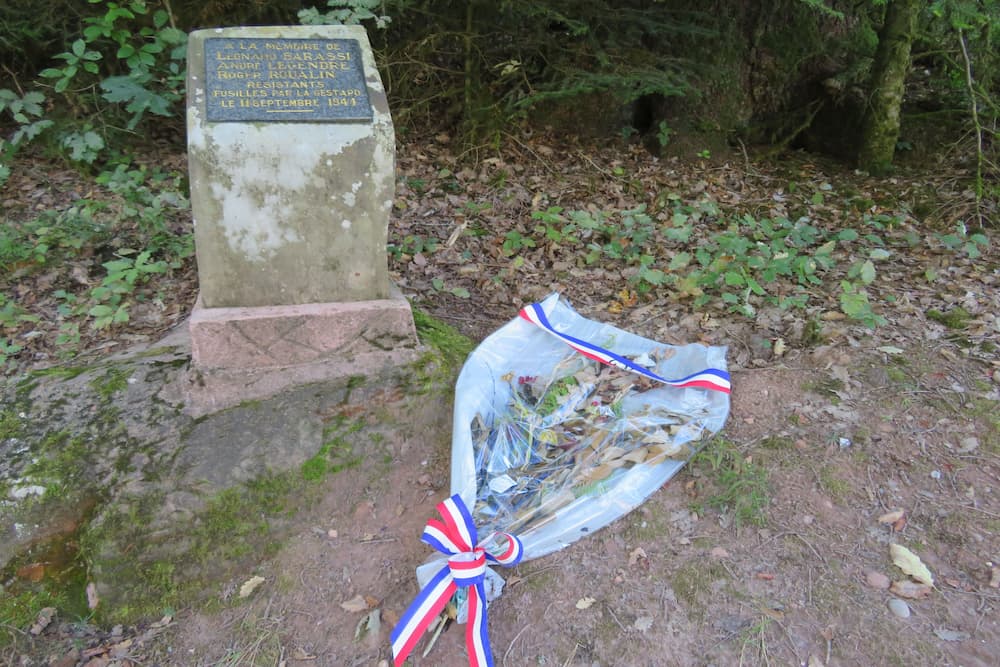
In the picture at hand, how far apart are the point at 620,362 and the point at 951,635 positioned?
5.25ft

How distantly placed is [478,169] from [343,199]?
3148 millimetres

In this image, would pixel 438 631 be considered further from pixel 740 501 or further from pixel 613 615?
pixel 740 501

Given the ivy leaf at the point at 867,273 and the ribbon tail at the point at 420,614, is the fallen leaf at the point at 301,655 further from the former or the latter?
the ivy leaf at the point at 867,273

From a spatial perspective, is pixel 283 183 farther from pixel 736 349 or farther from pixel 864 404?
pixel 864 404

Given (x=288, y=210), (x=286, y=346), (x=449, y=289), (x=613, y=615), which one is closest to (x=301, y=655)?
(x=613, y=615)

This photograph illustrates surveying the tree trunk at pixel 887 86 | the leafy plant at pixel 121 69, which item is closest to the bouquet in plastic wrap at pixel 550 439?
the leafy plant at pixel 121 69

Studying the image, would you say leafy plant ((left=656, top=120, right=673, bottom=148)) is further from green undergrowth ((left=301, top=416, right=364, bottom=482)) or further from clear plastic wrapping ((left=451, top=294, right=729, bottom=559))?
green undergrowth ((left=301, top=416, right=364, bottom=482))

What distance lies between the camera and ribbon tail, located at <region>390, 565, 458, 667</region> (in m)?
2.16

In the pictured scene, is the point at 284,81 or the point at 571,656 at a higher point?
the point at 284,81

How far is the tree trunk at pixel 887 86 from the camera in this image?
210 inches

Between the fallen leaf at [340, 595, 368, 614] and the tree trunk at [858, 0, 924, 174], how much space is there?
561cm

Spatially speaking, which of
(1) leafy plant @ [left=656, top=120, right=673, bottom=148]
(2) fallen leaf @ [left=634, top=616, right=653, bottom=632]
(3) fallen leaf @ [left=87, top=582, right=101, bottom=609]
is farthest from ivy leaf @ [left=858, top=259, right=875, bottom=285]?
(3) fallen leaf @ [left=87, top=582, right=101, bottom=609]

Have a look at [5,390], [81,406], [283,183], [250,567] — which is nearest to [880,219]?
[283,183]

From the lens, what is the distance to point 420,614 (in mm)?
2201
